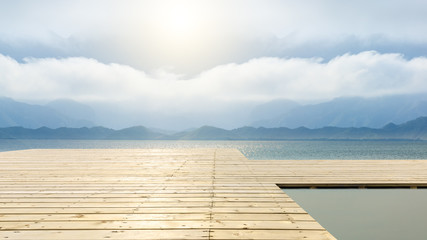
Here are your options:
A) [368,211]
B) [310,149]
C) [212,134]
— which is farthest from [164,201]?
[212,134]

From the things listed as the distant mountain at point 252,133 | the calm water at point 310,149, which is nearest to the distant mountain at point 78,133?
the distant mountain at point 252,133

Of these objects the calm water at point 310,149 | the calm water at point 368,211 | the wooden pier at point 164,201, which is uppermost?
the wooden pier at point 164,201

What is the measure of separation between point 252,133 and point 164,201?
161 meters

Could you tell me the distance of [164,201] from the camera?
3.64 metres

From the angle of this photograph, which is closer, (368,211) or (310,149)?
(368,211)

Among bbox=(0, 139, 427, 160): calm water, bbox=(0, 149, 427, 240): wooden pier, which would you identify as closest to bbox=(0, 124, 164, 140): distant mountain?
Answer: bbox=(0, 139, 427, 160): calm water

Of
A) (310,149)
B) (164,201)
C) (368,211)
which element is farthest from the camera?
(310,149)

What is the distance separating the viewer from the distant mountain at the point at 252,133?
15100cm

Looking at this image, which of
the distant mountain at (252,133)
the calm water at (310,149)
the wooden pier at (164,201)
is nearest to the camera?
the wooden pier at (164,201)

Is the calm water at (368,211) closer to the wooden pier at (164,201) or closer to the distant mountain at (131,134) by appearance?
the wooden pier at (164,201)

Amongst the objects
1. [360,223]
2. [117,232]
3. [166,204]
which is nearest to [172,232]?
[117,232]

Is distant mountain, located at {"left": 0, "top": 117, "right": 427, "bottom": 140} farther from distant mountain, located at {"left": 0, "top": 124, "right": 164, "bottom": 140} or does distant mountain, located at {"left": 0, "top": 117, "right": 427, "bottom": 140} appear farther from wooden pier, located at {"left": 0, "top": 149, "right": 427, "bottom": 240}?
wooden pier, located at {"left": 0, "top": 149, "right": 427, "bottom": 240}

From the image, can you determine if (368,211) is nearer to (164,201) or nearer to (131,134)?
(164,201)

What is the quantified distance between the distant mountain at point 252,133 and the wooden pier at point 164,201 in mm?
154302
